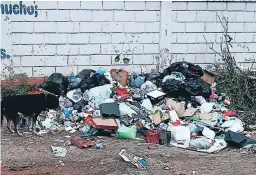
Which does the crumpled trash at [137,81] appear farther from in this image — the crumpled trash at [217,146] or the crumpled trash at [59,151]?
the crumpled trash at [59,151]

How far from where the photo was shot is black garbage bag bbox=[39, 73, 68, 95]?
24.0 feet

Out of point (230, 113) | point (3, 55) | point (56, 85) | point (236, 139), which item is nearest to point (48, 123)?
point (56, 85)

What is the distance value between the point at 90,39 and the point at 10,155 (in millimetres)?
2856

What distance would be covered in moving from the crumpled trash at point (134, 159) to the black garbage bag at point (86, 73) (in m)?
2.25

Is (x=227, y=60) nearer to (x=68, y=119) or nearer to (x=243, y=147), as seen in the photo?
(x=243, y=147)

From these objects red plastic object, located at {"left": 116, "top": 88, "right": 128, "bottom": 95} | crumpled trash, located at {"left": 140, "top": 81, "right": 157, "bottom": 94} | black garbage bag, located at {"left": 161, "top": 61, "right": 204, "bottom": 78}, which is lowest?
red plastic object, located at {"left": 116, "top": 88, "right": 128, "bottom": 95}

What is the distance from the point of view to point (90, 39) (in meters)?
7.79

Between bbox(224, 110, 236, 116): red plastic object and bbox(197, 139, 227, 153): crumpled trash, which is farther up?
bbox(224, 110, 236, 116): red plastic object

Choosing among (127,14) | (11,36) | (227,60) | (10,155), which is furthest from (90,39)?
(10,155)

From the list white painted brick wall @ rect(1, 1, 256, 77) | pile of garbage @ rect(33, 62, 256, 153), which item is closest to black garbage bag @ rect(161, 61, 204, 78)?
pile of garbage @ rect(33, 62, 256, 153)

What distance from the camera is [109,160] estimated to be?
5.46m

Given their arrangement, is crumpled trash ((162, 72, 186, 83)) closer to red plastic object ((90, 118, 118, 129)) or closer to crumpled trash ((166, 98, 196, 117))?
crumpled trash ((166, 98, 196, 117))

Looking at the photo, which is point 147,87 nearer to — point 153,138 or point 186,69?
point 186,69

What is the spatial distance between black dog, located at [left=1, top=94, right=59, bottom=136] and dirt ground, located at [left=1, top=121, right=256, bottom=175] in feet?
0.81
